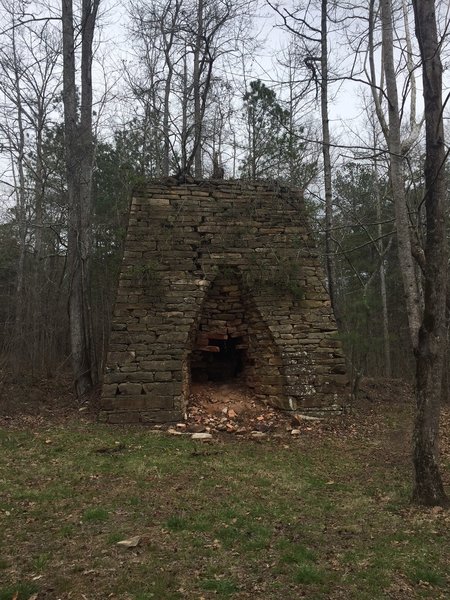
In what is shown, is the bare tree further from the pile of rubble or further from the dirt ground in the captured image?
the pile of rubble

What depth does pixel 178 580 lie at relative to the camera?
11.3ft

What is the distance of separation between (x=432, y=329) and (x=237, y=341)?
569 cm

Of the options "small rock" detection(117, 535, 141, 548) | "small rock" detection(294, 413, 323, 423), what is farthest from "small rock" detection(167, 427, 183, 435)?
"small rock" detection(117, 535, 141, 548)

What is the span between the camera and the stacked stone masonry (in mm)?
8273

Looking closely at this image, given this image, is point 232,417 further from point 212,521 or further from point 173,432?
point 212,521

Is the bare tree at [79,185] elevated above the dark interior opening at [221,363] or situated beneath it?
elevated above

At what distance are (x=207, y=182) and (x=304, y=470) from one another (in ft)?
19.8

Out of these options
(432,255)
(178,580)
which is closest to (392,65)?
(432,255)

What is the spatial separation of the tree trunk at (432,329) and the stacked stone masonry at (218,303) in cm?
398

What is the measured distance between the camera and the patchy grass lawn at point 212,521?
340 cm

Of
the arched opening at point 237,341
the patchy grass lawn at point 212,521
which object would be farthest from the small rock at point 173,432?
the arched opening at point 237,341

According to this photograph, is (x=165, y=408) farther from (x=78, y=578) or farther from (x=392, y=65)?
(x=392, y=65)

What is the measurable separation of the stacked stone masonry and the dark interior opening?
8 centimetres

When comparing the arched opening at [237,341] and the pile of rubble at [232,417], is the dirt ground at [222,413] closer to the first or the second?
the pile of rubble at [232,417]
